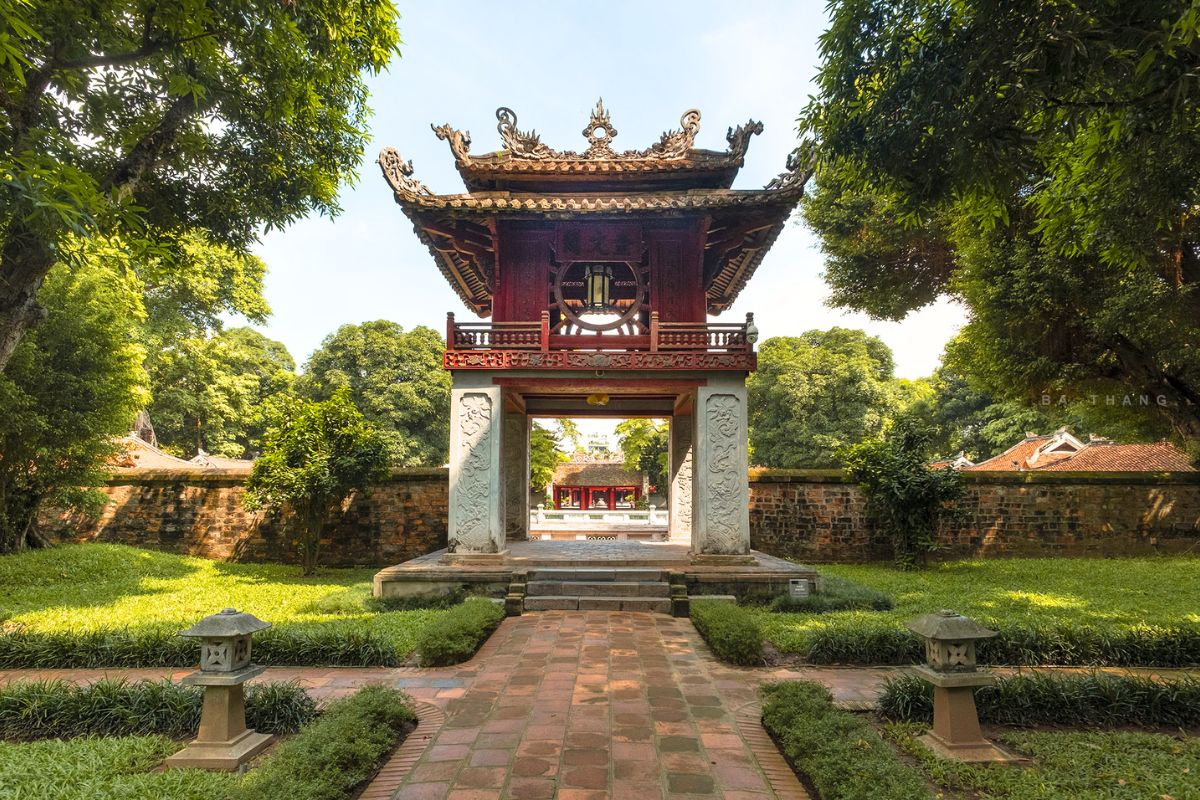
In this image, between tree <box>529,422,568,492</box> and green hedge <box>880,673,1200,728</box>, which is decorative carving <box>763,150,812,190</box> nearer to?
green hedge <box>880,673,1200,728</box>

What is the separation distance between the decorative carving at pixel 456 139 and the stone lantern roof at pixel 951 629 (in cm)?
937

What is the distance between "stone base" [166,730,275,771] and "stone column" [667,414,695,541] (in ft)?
31.3

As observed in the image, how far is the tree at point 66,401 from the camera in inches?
397

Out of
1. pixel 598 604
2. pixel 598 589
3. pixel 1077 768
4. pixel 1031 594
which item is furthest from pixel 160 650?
pixel 1031 594

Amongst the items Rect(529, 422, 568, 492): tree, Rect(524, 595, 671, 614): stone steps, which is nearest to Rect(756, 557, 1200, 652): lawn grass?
Rect(524, 595, 671, 614): stone steps

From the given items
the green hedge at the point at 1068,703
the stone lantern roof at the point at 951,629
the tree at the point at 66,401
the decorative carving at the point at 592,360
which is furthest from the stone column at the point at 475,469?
the tree at the point at 66,401

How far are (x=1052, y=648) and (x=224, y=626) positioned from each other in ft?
22.8

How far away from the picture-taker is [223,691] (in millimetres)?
3850

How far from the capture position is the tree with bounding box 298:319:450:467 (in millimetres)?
24641

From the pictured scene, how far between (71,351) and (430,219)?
22.8ft

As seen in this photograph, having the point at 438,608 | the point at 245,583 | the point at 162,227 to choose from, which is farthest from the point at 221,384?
the point at 438,608

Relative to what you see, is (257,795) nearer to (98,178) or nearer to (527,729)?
(527,729)

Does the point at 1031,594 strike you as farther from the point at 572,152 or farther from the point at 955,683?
the point at 572,152

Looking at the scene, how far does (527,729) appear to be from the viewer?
416cm
